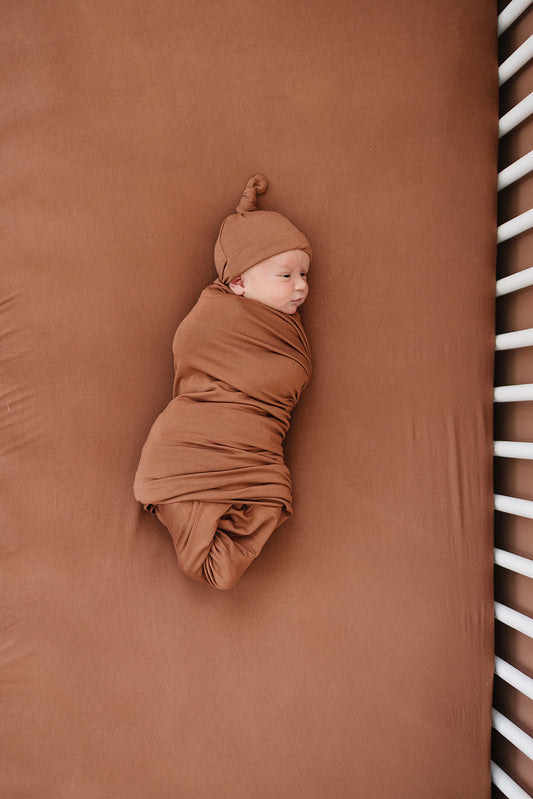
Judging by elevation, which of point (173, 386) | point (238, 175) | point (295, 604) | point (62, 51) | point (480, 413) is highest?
point (62, 51)

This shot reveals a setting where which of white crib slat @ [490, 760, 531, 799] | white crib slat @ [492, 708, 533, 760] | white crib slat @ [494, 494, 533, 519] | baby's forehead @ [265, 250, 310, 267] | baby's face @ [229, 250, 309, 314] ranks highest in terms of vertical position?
baby's forehead @ [265, 250, 310, 267]

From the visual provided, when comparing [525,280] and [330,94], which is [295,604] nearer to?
[525,280]

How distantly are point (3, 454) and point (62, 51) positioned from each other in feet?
3.02

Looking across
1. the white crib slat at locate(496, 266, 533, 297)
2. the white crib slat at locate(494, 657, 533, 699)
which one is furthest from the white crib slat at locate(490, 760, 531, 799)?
the white crib slat at locate(496, 266, 533, 297)

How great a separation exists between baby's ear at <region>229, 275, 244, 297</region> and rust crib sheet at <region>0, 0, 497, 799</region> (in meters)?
0.13

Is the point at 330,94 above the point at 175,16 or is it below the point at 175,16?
below

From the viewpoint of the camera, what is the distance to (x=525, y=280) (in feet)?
3.93

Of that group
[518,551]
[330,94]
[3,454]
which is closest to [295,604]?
[518,551]

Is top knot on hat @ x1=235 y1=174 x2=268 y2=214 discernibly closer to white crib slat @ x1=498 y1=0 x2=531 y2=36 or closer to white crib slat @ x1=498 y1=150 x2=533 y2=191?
white crib slat @ x1=498 y1=150 x2=533 y2=191

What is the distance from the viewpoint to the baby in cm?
116

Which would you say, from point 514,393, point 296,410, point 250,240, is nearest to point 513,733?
point 514,393

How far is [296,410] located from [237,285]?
318 millimetres

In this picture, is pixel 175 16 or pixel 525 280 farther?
pixel 175 16

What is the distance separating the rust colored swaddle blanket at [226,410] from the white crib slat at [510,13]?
87cm
